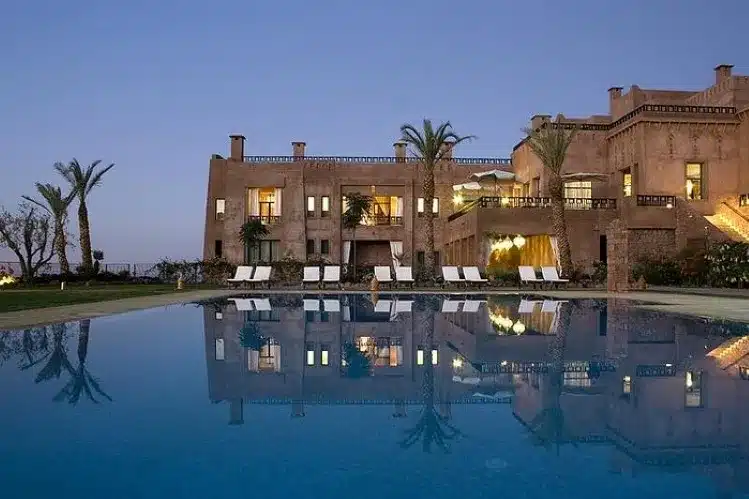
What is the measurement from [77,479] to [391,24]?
142ft

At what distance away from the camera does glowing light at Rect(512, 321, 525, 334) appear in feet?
32.6

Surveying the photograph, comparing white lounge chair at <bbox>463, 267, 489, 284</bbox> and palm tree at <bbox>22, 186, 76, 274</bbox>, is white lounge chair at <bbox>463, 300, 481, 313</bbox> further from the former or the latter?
palm tree at <bbox>22, 186, 76, 274</bbox>

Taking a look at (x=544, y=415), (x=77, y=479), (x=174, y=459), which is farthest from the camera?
(x=544, y=415)

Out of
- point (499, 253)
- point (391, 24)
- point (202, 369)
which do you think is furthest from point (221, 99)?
point (202, 369)

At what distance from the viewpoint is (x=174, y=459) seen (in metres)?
3.65

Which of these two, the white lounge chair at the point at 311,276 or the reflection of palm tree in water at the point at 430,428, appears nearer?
the reflection of palm tree in water at the point at 430,428

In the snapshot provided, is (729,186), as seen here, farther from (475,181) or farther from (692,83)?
(692,83)

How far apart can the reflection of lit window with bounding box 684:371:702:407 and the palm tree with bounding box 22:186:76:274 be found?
33.5 meters

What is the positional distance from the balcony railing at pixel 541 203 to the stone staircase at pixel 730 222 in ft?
13.3

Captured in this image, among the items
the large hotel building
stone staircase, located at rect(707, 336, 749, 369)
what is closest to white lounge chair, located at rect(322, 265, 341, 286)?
the large hotel building

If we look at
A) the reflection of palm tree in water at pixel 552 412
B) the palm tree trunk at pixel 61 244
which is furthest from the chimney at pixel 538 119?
the reflection of palm tree in water at pixel 552 412

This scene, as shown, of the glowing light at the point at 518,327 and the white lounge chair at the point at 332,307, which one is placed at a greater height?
the white lounge chair at the point at 332,307

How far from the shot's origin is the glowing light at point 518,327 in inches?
391

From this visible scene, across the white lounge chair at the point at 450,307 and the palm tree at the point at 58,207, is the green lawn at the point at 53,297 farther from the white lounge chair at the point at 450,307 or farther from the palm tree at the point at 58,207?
the palm tree at the point at 58,207
